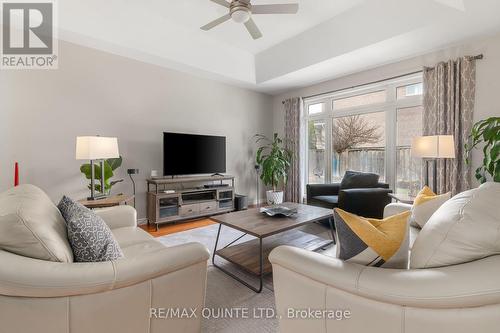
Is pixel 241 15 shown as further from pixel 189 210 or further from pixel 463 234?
pixel 189 210

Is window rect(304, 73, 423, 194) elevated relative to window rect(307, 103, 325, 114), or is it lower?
lower

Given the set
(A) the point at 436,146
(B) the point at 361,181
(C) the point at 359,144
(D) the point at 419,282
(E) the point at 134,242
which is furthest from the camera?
(C) the point at 359,144

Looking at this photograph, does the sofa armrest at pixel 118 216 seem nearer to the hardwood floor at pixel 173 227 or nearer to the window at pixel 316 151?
the hardwood floor at pixel 173 227

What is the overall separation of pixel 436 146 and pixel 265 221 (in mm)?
2057

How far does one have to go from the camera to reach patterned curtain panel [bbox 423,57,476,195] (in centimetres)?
301

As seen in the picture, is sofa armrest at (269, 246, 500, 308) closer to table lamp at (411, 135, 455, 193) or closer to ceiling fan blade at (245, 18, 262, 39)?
table lamp at (411, 135, 455, 193)

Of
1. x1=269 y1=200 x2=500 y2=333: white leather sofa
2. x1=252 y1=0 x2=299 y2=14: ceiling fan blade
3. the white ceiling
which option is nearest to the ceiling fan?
x1=252 y1=0 x2=299 y2=14: ceiling fan blade

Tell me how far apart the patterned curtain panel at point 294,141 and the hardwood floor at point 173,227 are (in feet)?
6.84

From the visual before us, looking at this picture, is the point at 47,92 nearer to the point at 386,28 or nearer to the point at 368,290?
the point at 368,290

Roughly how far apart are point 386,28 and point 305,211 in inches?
96.2

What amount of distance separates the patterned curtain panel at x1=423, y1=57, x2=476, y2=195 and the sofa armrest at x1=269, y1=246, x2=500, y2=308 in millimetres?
2928

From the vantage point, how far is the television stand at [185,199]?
3.56 meters

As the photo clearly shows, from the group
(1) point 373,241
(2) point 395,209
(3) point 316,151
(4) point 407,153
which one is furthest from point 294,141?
(1) point 373,241

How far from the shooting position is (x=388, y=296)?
85cm
